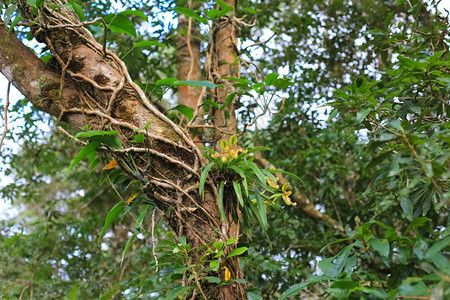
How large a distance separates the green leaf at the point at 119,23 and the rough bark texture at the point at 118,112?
109 mm

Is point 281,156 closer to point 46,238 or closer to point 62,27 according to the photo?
point 46,238

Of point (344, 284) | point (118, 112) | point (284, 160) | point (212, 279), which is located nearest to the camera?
point (344, 284)

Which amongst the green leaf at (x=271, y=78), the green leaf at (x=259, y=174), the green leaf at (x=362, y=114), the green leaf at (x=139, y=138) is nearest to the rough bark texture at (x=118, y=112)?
the green leaf at (x=139, y=138)

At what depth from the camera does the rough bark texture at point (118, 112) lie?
1305 millimetres

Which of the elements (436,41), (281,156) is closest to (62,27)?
(436,41)

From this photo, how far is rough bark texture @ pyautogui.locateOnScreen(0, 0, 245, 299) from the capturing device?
1.30 meters

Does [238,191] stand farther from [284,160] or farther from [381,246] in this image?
[284,160]

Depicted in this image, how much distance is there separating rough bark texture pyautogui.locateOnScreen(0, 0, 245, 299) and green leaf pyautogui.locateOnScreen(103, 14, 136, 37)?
109mm

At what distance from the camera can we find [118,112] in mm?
1402

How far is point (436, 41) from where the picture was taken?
1.74m

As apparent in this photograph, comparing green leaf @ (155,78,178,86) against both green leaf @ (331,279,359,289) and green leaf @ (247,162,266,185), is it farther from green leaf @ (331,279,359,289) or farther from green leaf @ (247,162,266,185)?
green leaf @ (331,279,359,289)

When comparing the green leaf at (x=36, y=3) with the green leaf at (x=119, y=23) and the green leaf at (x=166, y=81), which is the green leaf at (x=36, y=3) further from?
the green leaf at (x=166, y=81)

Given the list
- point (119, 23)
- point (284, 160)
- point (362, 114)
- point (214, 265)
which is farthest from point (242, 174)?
point (284, 160)

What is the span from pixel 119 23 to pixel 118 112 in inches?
15.6
